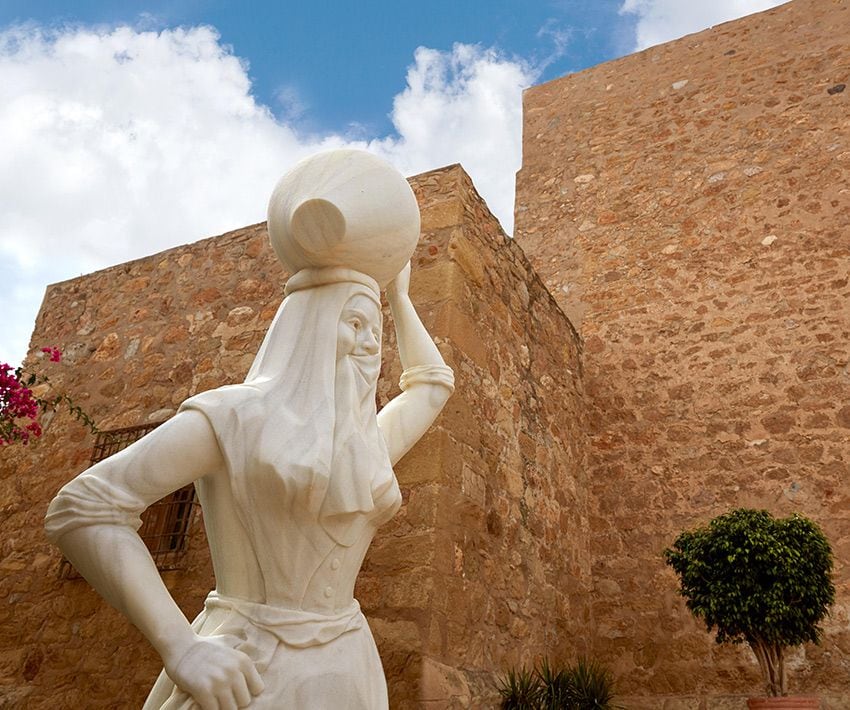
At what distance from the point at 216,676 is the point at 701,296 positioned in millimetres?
5811

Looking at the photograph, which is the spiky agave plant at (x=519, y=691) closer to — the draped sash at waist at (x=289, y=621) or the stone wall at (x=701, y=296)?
the stone wall at (x=701, y=296)

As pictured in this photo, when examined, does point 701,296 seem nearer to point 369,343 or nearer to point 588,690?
point 588,690

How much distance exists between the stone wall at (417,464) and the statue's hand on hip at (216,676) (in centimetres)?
222

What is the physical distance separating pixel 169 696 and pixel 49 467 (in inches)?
165

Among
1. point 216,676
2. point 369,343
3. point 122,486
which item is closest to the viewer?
point 216,676

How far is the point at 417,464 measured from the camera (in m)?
4.00

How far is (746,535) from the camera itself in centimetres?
444

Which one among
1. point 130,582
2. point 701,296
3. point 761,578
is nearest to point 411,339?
point 130,582

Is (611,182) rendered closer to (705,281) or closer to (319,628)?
(705,281)

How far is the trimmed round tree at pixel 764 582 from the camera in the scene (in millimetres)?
4273

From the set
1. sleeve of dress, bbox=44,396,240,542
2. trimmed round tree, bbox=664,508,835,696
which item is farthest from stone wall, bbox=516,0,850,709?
sleeve of dress, bbox=44,396,240,542

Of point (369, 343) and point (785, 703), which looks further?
point (785, 703)

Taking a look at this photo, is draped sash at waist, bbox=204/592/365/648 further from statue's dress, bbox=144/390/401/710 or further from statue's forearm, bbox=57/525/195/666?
statue's forearm, bbox=57/525/195/666

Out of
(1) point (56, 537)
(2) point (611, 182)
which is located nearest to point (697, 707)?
(2) point (611, 182)
